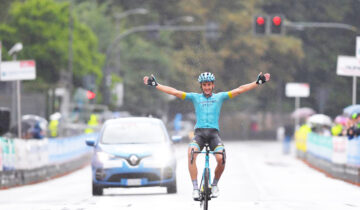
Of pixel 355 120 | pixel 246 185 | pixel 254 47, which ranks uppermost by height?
pixel 254 47

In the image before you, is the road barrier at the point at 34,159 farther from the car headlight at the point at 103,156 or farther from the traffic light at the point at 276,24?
the traffic light at the point at 276,24

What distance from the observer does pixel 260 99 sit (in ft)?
268

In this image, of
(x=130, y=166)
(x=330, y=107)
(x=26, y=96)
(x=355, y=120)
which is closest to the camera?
(x=130, y=166)

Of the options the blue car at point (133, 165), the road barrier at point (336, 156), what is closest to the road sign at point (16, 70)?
the blue car at point (133, 165)

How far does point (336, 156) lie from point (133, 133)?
31.9 feet

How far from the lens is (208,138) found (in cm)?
1267

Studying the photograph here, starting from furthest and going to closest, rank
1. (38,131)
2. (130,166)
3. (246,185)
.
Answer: (38,131) < (246,185) < (130,166)

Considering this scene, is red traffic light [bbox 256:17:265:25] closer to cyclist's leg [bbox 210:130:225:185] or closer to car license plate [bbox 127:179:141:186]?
car license plate [bbox 127:179:141:186]

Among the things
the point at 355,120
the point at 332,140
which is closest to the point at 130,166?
the point at 355,120

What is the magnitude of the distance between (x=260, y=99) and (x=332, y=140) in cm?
5421

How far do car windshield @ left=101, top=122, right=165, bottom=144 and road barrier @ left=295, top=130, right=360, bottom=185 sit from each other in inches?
251

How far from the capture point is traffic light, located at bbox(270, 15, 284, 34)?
33250 mm

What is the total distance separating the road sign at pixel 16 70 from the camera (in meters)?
24.5

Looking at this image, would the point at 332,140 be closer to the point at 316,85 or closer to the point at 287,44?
the point at 287,44
